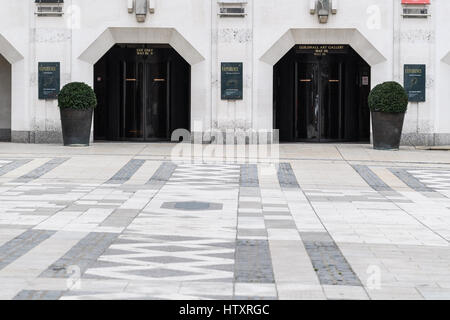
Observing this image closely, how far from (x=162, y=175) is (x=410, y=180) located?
5.03 m

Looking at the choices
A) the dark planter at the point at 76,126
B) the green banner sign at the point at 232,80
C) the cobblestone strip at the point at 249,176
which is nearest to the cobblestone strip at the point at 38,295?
the cobblestone strip at the point at 249,176

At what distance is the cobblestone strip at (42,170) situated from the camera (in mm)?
18109

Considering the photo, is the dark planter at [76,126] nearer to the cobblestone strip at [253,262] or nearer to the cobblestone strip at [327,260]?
the cobblestone strip at [327,260]

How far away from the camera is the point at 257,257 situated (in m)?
9.50

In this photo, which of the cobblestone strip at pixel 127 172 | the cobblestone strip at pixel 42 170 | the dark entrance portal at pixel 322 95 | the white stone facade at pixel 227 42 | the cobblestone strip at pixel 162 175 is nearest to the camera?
the cobblestone strip at pixel 162 175

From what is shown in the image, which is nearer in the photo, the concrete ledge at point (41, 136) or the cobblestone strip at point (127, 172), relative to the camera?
the cobblestone strip at point (127, 172)

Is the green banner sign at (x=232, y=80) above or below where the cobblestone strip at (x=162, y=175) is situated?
above

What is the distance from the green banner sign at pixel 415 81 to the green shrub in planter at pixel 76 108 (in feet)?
29.1

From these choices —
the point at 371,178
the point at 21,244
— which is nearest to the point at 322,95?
the point at 371,178

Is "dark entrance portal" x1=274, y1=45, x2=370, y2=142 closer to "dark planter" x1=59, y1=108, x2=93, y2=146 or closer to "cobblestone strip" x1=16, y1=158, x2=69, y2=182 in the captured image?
"dark planter" x1=59, y1=108, x2=93, y2=146

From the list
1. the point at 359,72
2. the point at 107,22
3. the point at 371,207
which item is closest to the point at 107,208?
the point at 371,207

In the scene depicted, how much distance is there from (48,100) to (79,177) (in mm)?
8797

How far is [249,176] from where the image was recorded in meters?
19.0
